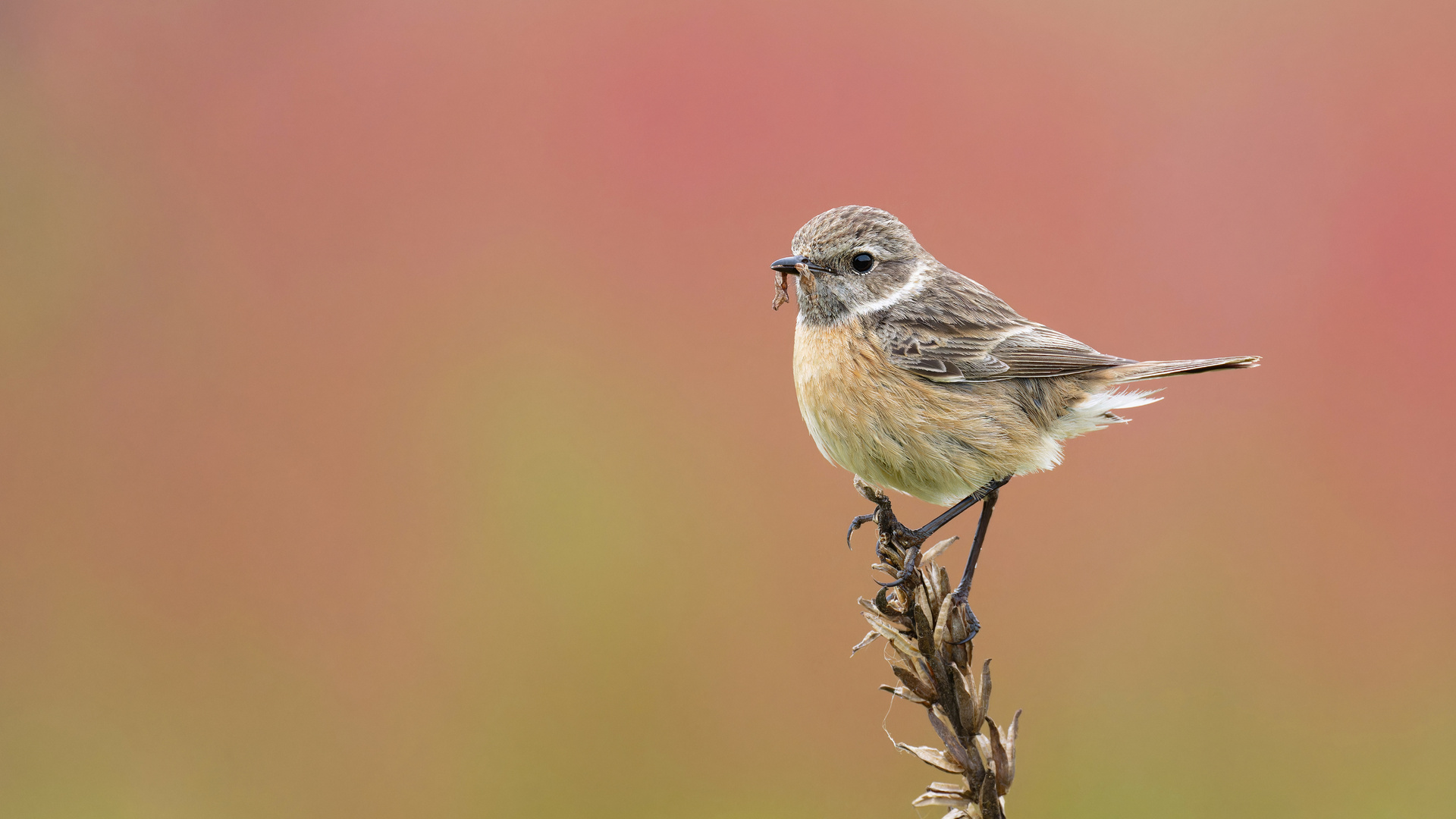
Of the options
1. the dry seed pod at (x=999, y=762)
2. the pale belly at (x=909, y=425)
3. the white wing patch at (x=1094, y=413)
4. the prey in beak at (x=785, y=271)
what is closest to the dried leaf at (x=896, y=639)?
the dry seed pod at (x=999, y=762)

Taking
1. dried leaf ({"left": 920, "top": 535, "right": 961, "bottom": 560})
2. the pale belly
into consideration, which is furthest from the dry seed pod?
the pale belly

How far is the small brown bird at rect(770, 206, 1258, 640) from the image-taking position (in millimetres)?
3041

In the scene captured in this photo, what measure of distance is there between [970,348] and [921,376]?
0.73ft

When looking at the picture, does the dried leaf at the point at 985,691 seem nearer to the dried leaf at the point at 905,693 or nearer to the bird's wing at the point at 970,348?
the dried leaf at the point at 905,693

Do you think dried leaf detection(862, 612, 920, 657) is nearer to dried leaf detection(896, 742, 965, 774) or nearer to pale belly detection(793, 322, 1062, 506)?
dried leaf detection(896, 742, 965, 774)

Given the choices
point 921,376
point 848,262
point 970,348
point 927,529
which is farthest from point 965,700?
point 848,262

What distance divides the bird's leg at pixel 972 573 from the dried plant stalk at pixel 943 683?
56 mm

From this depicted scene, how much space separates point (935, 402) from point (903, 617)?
1025 mm

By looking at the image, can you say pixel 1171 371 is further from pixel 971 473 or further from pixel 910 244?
pixel 910 244

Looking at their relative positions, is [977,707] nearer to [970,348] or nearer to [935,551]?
[935,551]

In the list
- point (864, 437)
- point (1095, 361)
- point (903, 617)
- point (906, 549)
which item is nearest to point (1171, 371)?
point (1095, 361)

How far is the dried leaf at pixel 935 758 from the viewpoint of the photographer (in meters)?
1.95

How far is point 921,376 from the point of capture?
126 inches

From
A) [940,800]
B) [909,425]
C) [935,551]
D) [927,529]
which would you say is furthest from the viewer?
[909,425]
